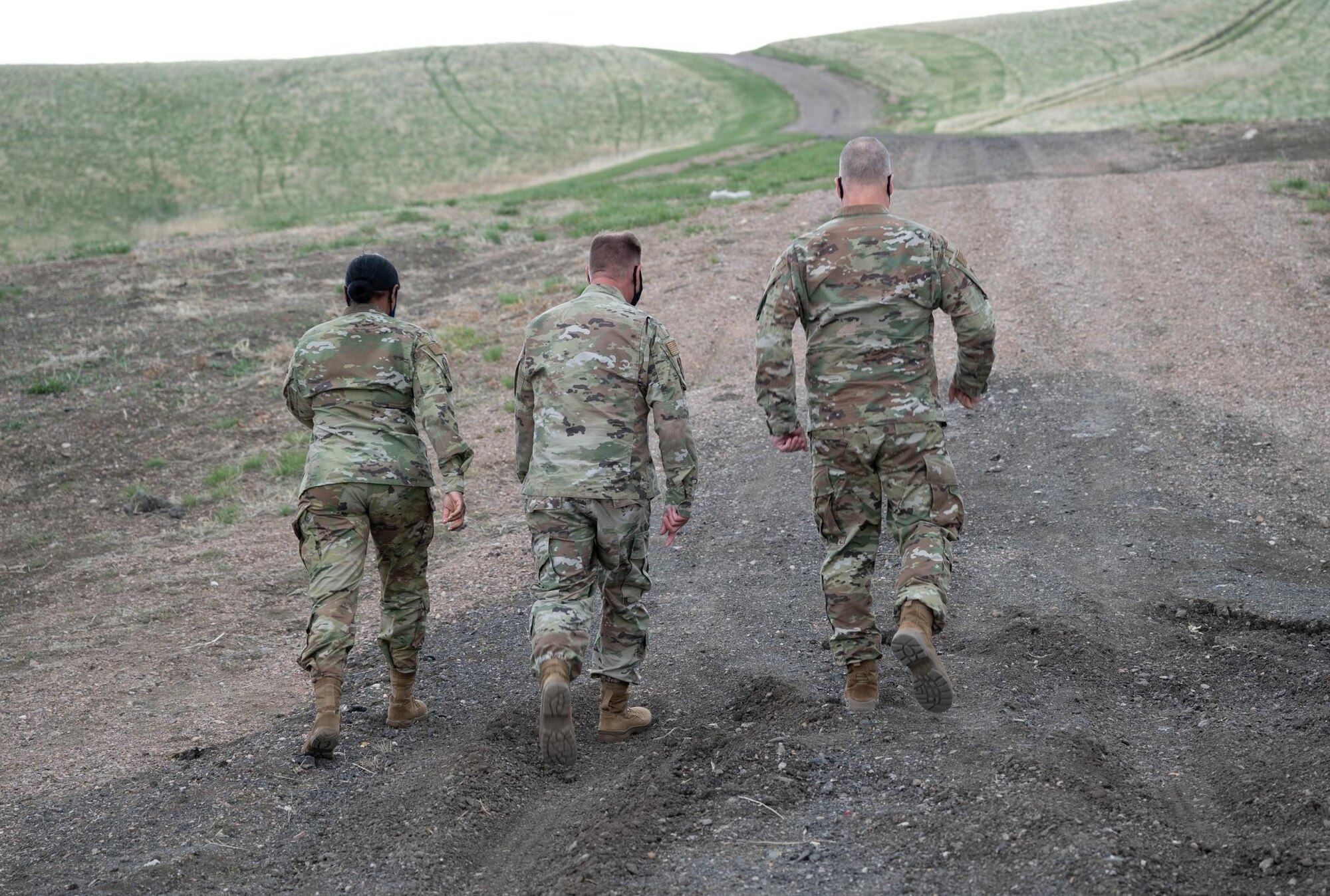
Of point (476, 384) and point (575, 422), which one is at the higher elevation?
point (575, 422)

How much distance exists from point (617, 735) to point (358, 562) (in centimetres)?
147

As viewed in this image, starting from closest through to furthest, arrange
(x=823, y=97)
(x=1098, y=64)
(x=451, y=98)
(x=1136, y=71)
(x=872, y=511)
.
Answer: (x=872, y=511) < (x=1136, y=71) < (x=1098, y=64) < (x=823, y=97) < (x=451, y=98)

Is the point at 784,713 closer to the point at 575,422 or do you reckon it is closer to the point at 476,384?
the point at 575,422

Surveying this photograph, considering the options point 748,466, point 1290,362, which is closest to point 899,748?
point 748,466

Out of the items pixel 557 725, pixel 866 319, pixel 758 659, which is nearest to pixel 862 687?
pixel 758 659

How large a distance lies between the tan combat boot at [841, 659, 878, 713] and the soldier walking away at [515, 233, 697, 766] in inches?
37.6

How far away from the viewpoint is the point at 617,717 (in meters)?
→ 5.52

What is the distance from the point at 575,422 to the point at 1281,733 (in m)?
3.23

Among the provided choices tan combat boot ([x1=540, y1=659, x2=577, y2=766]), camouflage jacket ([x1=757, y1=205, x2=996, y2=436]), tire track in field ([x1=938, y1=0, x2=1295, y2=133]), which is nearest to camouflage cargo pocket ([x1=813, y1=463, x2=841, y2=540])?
camouflage jacket ([x1=757, y1=205, x2=996, y2=436])

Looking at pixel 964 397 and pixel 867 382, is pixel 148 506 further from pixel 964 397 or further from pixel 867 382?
pixel 964 397

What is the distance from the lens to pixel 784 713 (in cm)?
545

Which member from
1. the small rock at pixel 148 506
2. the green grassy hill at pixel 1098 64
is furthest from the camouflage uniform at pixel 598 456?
the green grassy hill at pixel 1098 64

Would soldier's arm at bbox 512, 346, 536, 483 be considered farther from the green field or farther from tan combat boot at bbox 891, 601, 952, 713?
the green field

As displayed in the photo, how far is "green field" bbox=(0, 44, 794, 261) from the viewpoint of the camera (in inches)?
1561
